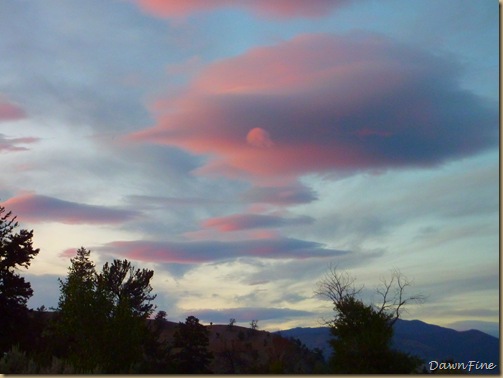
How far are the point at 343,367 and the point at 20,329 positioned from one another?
2414 centimetres

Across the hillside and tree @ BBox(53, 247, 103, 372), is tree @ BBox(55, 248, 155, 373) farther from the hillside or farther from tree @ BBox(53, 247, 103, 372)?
the hillside

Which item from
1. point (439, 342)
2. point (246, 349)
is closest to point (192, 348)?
point (246, 349)

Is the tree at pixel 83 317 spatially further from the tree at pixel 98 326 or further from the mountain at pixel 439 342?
the mountain at pixel 439 342

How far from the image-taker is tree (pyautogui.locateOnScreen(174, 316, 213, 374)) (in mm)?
77812

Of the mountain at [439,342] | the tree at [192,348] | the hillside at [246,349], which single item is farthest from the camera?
the mountain at [439,342]

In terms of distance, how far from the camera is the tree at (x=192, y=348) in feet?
255

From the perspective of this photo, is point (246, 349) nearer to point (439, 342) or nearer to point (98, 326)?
point (439, 342)

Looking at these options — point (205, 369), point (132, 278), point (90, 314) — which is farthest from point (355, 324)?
point (132, 278)

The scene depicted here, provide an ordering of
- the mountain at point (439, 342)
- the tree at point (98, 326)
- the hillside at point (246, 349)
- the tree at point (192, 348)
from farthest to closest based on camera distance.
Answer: the mountain at point (439, 342) < the hillside at point (246, 349) < the tree at point (192, 348) < the tree at point (98, 326)

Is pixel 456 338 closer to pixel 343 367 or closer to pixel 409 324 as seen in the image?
pixel 409 324

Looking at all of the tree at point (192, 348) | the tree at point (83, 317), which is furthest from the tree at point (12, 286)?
the tree at point (192, 348)

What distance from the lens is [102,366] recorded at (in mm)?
44969

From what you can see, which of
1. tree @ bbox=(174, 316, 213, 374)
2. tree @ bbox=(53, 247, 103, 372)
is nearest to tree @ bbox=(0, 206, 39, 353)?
tree @ bbox=(53, 247, 103, 372)

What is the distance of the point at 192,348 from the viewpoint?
81250 mm
